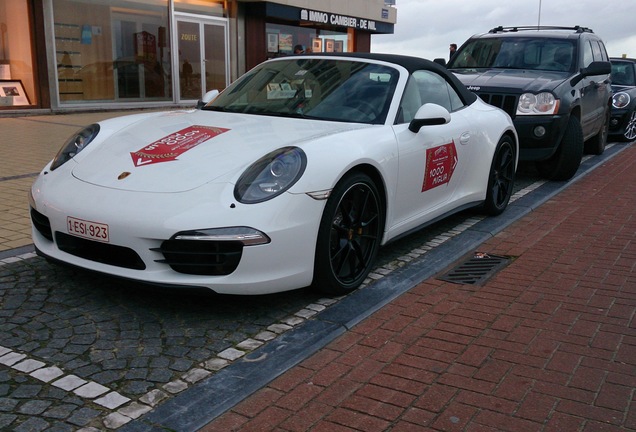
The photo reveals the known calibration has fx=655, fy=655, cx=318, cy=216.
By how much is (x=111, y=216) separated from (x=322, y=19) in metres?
19.8

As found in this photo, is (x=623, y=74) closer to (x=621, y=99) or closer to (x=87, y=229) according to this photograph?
(x=621, y=99)

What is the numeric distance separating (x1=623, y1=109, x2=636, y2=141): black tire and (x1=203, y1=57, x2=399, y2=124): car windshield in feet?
32.2

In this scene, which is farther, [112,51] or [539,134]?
Result: [112,51]

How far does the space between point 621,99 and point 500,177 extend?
796 centimetres

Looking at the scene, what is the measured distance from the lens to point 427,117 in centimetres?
445

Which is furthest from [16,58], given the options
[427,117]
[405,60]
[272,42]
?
[427,117]

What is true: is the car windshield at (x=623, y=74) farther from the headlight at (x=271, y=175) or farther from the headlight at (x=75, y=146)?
the headlight at (x=75, y=146)

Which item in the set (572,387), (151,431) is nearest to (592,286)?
(572,387)

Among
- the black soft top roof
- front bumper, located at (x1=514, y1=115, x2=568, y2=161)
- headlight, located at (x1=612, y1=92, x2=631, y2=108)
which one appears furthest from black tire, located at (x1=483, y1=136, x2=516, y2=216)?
headlight, located at (x1=612, y1=92, x2=631, y2=108)

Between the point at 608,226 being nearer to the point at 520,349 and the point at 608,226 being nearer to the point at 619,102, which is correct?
the point at 520,349

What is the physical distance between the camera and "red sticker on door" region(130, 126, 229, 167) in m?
3.78

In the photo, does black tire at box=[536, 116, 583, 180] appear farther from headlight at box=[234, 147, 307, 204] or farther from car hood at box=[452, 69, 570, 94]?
headlight at box=[234, 147, 307, 204]

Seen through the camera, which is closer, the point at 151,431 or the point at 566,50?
the point at 151,431

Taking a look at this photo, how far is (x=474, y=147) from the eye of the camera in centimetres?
543
